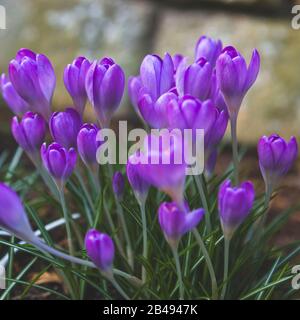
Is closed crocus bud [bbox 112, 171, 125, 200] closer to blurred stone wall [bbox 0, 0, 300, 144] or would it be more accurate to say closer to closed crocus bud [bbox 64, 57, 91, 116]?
closed crocus bud [bbox 64, 57, 91, 116]

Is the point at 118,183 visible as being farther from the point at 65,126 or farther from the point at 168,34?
the point at 168,34

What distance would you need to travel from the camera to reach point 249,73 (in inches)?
28.2

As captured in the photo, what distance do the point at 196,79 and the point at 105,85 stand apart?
103mm

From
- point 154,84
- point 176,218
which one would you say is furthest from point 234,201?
point 154,84

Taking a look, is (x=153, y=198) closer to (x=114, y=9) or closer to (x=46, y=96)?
(x=46, y=96)

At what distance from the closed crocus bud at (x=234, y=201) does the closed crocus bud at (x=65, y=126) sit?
20 cm

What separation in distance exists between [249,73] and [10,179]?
1.82ft

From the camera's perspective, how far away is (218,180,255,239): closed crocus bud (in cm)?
63

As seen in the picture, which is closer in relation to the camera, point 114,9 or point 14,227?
point 14,227

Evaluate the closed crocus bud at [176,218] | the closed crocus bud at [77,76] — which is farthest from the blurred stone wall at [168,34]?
the closed crocus bud at [176,218]

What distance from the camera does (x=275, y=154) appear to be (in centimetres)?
72

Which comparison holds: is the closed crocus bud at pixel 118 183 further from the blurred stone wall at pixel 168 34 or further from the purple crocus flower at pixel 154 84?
the blurred stone wall at pixel 168 34

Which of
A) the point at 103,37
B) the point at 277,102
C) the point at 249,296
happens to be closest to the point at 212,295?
the point at 249,296

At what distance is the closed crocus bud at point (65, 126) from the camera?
729mm
